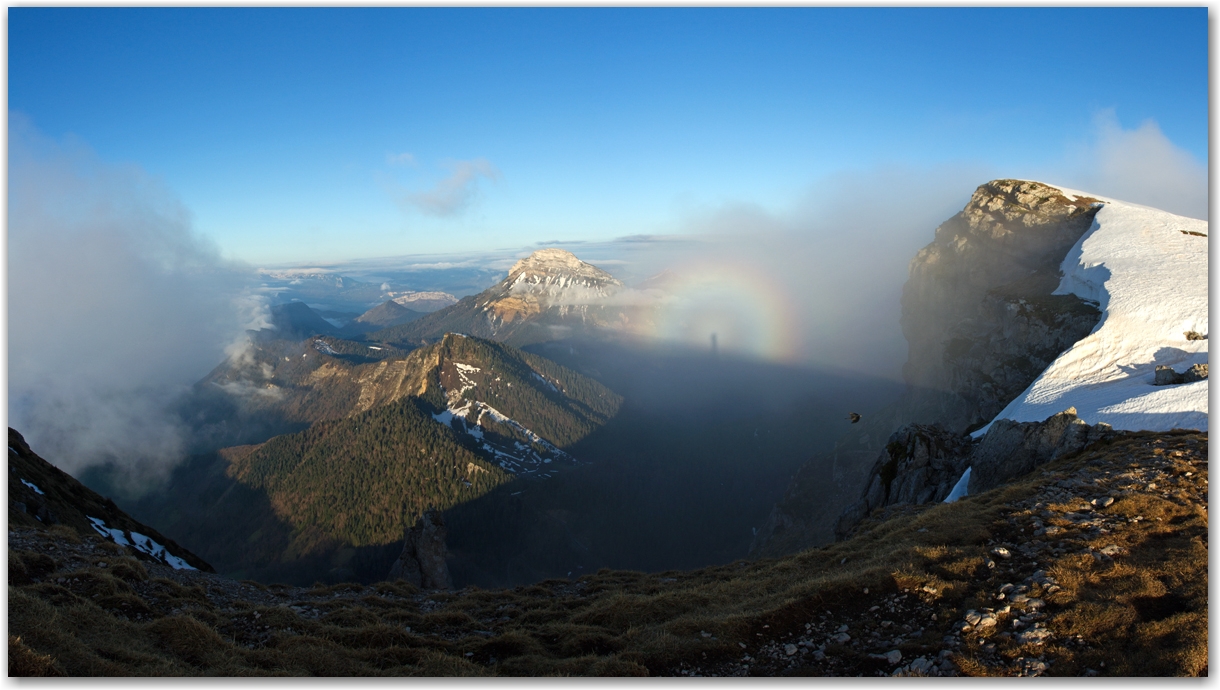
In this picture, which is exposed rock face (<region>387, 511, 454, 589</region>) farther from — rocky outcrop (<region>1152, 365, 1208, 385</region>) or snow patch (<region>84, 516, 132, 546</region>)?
rocky outcrop (<region>1152, 365, 1208, 385</region>)

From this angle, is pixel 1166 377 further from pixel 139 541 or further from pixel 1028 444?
pixel 139 541

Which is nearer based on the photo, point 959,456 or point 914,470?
point 959,456

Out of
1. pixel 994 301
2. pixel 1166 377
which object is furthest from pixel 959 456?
pixel 994 301

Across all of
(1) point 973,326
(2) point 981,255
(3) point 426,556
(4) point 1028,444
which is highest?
(2) point 981,255

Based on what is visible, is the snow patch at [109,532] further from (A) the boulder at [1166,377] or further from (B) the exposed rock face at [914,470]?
(A) the boulder at [1166,377]

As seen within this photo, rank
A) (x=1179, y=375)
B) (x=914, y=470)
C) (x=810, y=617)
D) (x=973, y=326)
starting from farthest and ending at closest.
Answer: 1. (x=973, y=326)
2. (x=914, y=470)
3. (x=1179, y=375)
4. (x=810, y=617)

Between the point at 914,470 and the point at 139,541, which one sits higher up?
the point at 914,470
